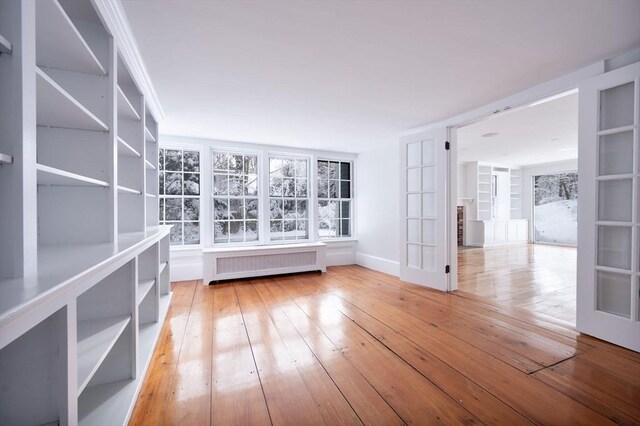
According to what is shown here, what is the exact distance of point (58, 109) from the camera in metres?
1.33

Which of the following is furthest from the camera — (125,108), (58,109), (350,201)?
(350,201)

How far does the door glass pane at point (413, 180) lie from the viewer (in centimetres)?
411

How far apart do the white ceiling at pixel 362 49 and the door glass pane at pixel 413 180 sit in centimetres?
103

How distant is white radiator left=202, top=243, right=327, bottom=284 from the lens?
4262 millimetres

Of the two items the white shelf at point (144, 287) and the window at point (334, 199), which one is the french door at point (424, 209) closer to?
the window at point (334, 199)

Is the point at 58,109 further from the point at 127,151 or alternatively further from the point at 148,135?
the point at 148,135

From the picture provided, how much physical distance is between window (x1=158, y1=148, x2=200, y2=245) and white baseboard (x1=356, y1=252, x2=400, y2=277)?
3224 millimetres

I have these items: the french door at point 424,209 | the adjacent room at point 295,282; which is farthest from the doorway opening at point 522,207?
the french door at point 424,209

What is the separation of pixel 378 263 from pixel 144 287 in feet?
12.9

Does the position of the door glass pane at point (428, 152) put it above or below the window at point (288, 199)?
above

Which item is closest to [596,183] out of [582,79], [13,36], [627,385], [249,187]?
[582,79]

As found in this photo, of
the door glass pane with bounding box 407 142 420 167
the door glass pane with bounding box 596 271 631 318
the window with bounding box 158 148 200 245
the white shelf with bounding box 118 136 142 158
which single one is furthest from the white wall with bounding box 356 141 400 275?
the white shelf with bounding box 118 136 142 158

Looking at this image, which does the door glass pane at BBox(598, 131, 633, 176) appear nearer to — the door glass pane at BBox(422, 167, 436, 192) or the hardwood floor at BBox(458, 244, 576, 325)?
the hardwood floor at BBox(458, 244, 576, 325)

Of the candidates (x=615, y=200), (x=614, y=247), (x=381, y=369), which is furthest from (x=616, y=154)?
(x=381, y=369)
